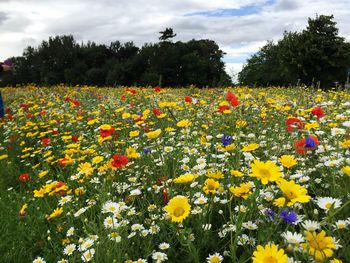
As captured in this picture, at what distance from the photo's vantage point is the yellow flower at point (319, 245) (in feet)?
4.19

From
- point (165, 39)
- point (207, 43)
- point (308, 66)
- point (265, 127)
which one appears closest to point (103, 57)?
point (165, 39)

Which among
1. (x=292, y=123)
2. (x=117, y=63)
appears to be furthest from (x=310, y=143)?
(x=117, y=63)

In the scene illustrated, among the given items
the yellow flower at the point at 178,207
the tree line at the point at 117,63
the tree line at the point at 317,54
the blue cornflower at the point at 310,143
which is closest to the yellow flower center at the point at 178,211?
the yellow flower at the point at 178,207

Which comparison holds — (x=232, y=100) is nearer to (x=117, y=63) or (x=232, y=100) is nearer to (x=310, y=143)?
(x=310, y=143)

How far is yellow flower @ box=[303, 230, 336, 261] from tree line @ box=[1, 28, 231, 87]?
3772cm

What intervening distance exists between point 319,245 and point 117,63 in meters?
49.4

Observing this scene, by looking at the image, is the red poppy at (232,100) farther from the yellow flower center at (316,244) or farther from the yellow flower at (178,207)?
the yellow flower center at (316,244)

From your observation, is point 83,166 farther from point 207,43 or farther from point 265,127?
point 207,43

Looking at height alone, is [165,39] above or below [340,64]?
above

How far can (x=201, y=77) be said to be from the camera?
47.9m

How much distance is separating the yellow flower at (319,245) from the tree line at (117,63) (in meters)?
37.7

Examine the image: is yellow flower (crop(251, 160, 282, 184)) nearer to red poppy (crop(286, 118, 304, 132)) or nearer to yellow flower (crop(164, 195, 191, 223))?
yellow flower (crop(164, 195, 191, 223))

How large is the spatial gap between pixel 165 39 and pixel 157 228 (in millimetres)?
53399

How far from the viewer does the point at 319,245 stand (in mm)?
1301
